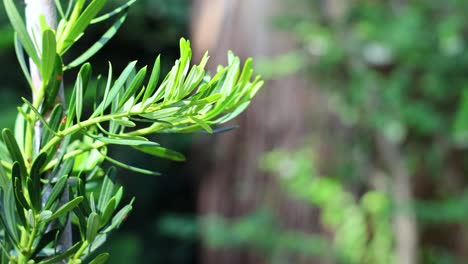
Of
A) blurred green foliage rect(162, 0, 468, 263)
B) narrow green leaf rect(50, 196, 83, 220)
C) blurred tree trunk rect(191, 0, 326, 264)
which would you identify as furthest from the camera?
blurred tree trunk rect(191, 0, 326, 264)

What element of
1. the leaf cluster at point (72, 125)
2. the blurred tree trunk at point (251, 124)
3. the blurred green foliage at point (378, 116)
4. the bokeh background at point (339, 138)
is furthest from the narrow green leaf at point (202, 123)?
the blurred tree trunk at point (251, 124)

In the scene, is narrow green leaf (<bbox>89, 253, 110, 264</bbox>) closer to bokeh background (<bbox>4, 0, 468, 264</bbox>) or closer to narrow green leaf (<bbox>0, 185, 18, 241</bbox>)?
narrow green leaf (<bbox>0, 185, 18, 241</bbox>)

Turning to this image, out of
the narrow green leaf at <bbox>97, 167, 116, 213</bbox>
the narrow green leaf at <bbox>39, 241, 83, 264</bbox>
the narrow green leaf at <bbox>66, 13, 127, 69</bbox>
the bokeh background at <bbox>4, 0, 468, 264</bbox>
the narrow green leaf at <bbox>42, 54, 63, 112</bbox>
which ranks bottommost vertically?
the narrow green leaf at <bbox>39, 241, 83, 264</bbox>

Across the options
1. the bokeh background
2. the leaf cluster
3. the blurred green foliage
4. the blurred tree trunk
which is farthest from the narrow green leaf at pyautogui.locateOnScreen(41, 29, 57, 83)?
the blurred tree trunk

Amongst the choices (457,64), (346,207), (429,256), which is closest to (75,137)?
(457,64)

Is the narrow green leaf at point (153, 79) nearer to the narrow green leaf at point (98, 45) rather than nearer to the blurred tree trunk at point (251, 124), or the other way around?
the narrow green leaf at point (98, 45)

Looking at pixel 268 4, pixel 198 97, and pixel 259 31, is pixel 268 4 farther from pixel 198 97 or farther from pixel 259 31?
pixel 198 97

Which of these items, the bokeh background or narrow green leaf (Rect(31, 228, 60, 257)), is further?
the bokeh background
